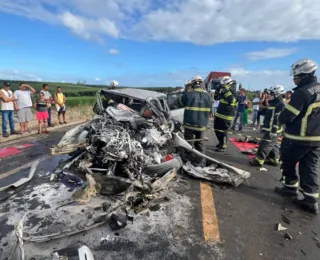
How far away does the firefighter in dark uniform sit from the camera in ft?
17.5

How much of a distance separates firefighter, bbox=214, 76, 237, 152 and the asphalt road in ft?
7.97

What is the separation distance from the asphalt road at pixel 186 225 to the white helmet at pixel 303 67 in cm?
196

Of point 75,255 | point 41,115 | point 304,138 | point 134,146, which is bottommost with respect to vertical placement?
point 75,255

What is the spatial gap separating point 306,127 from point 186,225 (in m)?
2.22

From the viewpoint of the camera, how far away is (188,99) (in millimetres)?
5344

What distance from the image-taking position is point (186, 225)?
9.90 ft

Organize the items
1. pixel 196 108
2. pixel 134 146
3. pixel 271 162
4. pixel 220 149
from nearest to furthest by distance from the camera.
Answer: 1. pixel 134 146
2. pixel 196 108
3. pixel 271 162
4. pixel 220 149

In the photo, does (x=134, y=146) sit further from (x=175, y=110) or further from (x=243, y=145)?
(x=243, y=145)

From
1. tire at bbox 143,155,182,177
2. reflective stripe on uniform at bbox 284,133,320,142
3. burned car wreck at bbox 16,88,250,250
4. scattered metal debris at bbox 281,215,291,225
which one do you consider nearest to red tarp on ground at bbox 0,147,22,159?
burned car wreck at bbox 16,88,250,250

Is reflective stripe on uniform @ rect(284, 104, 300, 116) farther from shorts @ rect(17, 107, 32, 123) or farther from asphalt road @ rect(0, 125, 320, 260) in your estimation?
shorts @ rect(17, 107, 32, 123)

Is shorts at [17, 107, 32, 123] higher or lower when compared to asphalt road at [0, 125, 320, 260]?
higher

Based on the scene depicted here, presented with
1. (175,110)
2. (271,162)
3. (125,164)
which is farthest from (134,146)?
(175,110)

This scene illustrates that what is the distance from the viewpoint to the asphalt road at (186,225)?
2.54 metres

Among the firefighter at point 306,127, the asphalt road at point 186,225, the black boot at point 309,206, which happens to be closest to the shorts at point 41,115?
the asphalt road at point 186,225
